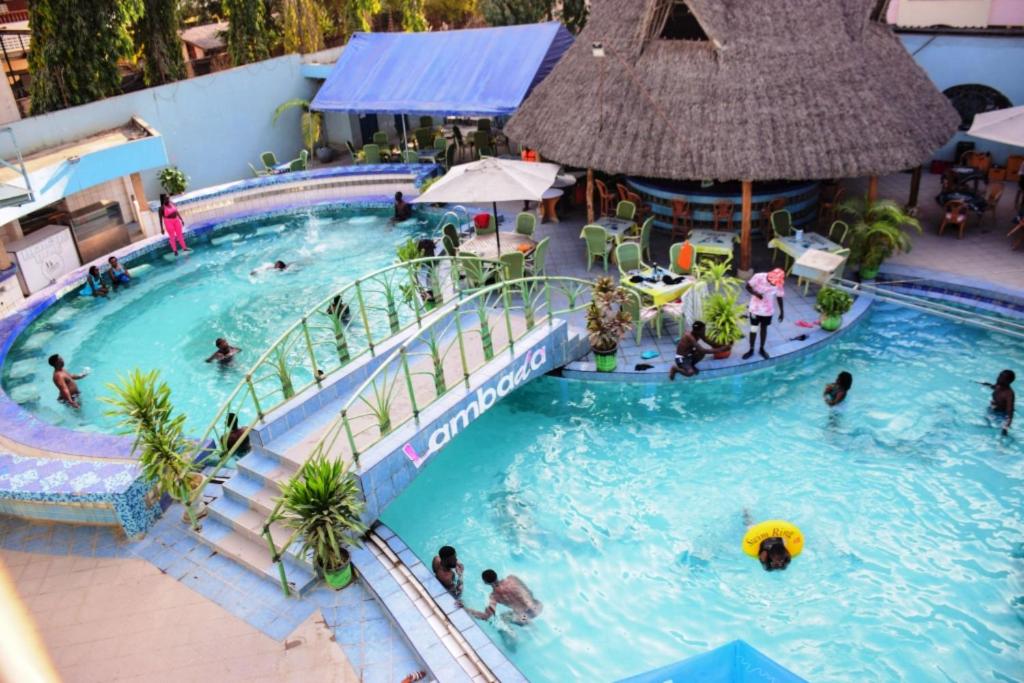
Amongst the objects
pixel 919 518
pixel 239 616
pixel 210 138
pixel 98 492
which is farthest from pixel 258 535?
pixel 210 138

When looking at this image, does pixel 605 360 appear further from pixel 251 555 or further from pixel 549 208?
pixel 549 208

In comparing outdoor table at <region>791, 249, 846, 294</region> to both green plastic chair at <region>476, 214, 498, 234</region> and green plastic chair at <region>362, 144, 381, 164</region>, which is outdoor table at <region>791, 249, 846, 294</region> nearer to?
green plastic chair at <region>476, 214, 498, 234</region>

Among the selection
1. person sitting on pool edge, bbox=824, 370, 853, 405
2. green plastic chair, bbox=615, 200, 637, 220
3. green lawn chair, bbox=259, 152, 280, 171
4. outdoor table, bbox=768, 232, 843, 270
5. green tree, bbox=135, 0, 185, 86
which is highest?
Answer: green tree, bbox=135, 0, 185, 86

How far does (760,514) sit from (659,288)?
4.40 metres

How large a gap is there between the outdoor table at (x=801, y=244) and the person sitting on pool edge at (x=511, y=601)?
323 inches

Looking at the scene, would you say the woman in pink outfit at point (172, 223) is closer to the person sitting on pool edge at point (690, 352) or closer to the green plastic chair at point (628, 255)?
the green plastic chair at point (628, 255)

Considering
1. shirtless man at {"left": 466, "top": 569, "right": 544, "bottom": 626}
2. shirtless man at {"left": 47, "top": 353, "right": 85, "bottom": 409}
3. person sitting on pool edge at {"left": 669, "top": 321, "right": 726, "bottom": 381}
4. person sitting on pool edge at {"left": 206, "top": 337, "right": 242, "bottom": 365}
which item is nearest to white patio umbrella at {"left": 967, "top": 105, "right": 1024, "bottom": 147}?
person sitting on pool edge at {"left": 669, "top": 321, "right": 726, "bottom": 381}

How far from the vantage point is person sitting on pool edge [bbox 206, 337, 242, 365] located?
44.7 feet

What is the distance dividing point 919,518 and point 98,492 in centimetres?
960

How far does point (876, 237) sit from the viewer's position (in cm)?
1380

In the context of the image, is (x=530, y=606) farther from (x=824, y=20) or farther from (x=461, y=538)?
(x=824, y=20)

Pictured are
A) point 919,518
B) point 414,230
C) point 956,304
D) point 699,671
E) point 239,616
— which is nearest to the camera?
point 699,671

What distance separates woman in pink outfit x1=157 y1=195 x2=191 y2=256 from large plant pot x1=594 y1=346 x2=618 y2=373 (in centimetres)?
1178

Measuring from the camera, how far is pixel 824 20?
14500mm
